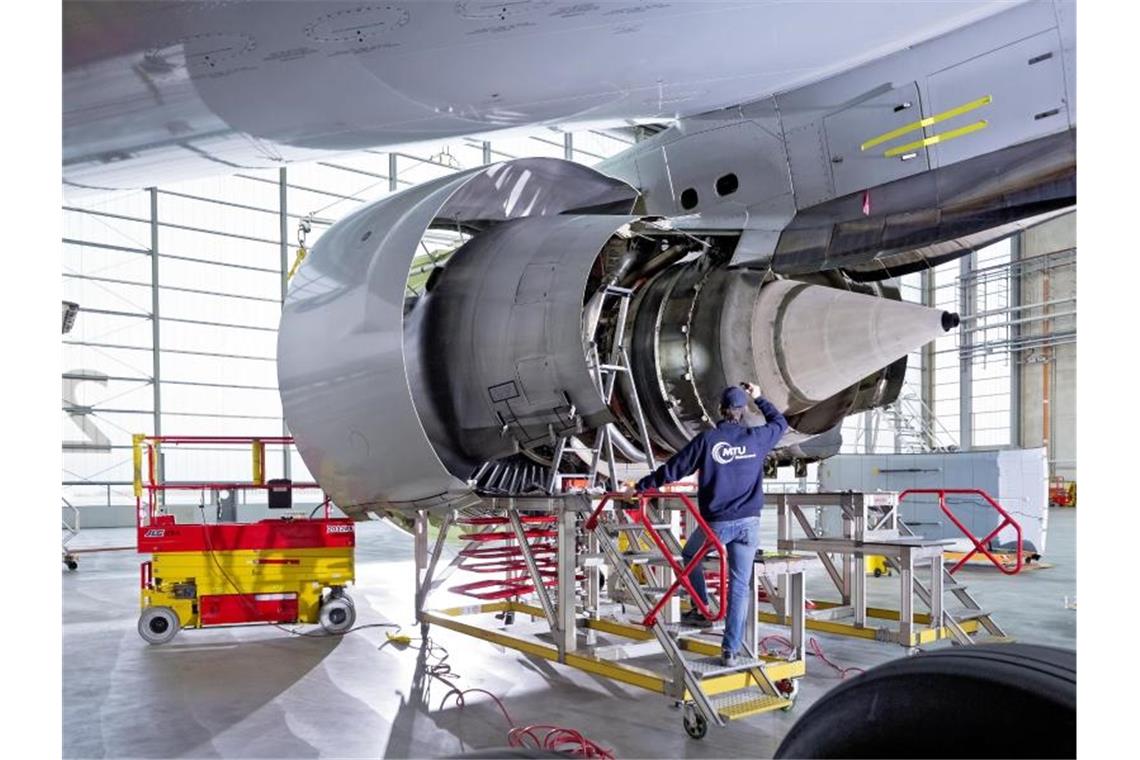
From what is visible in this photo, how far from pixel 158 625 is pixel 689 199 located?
601cm

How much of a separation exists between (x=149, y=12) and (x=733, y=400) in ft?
12.8

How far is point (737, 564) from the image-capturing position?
569cm

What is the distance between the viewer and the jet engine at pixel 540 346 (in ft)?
19.7

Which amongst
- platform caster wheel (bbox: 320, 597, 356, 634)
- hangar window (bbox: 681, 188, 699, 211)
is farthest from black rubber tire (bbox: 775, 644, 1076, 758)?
platform caster wheel (bbox: 320, 597, 356, 634)

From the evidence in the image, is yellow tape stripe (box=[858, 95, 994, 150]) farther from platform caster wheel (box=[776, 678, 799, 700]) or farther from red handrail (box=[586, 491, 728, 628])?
platform caster wheel (box=[776, 678, 799, 700])

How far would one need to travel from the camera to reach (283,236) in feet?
81.8

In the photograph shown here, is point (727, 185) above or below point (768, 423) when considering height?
above

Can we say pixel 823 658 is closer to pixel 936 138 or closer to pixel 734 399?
pixel 734 399

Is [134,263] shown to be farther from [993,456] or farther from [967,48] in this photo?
[967,48]

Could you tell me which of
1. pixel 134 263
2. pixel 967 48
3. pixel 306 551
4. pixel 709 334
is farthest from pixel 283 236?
pixel 967 48

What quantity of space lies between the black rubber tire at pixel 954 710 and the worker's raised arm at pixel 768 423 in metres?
3.45

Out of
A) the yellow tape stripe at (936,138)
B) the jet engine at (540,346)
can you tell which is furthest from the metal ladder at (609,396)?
the yellow tape stripe at (936,138)

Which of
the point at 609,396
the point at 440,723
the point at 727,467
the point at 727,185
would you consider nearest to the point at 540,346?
the point at 609,396

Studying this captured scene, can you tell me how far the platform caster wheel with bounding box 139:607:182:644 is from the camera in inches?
311
